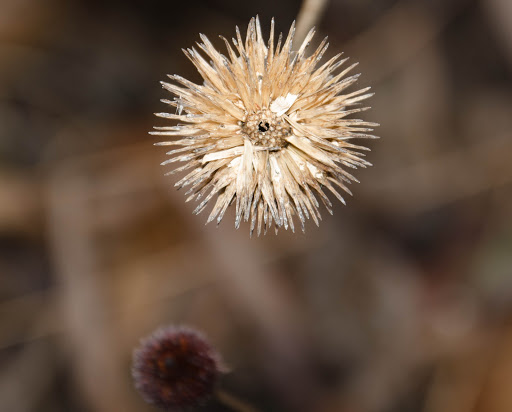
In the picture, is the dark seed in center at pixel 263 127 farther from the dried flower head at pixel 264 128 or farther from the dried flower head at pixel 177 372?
the dried flower head at pixel 177 372

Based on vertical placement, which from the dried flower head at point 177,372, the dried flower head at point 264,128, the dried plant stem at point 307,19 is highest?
the dried plant stem at point 307,19

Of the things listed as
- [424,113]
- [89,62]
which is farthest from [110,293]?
[424,113]

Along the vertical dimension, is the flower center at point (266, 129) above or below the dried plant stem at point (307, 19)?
below

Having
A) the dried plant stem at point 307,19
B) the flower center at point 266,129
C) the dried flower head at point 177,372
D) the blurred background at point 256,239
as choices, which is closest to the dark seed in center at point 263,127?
the flower center at point 266,129

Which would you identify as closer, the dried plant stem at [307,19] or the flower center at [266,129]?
the flower center at [266,129]

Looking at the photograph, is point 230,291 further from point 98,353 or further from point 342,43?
point 342,43

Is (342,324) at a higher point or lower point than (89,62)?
lower
